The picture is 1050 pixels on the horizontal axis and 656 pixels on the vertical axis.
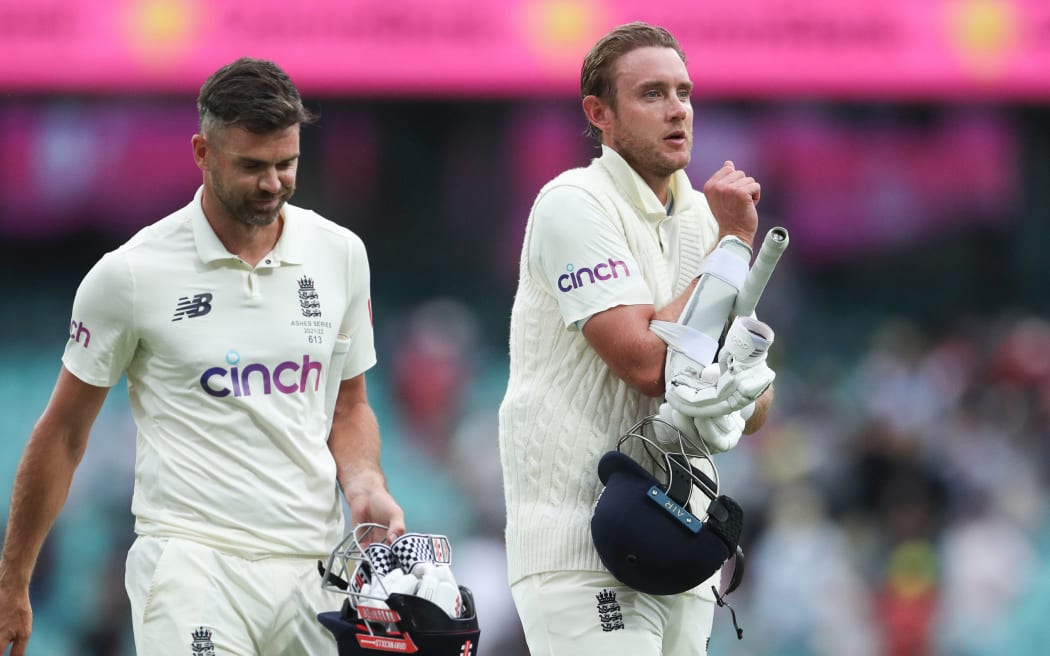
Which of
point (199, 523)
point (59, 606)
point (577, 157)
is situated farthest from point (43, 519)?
point (577, 157)

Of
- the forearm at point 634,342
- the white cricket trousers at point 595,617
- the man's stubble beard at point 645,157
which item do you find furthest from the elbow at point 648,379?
the man's stubble beard at point 645,157

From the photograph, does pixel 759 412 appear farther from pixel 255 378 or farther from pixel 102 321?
pixel 102 321

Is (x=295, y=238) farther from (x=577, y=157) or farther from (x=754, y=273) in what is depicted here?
(x=577, y=157)

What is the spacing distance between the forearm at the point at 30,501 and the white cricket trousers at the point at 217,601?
0.80ft

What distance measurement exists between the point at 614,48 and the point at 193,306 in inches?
50.7

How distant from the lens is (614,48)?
4.23m

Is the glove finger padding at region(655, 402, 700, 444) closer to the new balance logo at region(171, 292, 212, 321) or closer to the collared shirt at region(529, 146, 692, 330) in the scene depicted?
the collared shirt at region(529, 146, 692, 330)

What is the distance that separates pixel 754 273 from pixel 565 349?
1.77 ft

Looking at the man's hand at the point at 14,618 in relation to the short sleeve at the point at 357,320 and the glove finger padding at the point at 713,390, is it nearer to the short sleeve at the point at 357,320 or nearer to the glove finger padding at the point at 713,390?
the short sleeve at the point at 357,320

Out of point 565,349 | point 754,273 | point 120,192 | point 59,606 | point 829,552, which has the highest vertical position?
point 754,273

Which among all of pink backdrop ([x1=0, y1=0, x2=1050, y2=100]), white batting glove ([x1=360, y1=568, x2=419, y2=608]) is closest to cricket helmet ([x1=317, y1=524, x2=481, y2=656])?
white batting glove ([x1=360, y1=568, x2=419, y2=608])

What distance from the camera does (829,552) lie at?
36.9 feet

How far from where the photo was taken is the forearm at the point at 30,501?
3.88 meters

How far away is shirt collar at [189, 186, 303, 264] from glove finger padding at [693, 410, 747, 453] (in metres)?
1.09
